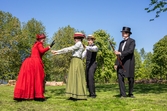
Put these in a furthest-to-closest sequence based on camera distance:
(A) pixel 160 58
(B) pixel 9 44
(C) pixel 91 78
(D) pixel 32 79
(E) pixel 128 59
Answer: (A) pixel 160 58
(B) pixel 9 44
(C) pixel 91 78
(E) pixel 128 59
(D) pixel 32 79

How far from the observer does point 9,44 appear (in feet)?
118

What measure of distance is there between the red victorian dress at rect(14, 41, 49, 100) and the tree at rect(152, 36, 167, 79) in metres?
41.8

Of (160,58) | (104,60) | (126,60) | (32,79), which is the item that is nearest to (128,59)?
(126,60)

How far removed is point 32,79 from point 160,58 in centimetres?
4248

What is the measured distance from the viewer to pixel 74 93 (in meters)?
7.35

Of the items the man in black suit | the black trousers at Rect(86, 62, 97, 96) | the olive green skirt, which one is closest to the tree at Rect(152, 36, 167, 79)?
the man in black suit

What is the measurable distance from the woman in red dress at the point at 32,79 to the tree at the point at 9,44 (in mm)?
26958

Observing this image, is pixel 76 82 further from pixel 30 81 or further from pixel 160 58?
pixel 160 58

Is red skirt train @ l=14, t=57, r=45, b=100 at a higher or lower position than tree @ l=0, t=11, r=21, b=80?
lower

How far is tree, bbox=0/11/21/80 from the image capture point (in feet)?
112

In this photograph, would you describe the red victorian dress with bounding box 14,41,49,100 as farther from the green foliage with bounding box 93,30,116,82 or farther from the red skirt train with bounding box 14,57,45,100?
the green foliage with bounding box 93,30,116,82

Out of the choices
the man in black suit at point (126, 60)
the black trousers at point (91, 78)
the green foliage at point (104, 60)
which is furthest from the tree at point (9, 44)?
the man in black suit at point (126, 60)

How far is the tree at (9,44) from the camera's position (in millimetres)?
34188

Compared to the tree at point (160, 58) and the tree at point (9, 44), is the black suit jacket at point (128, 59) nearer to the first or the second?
the tree at point (9, 44)
